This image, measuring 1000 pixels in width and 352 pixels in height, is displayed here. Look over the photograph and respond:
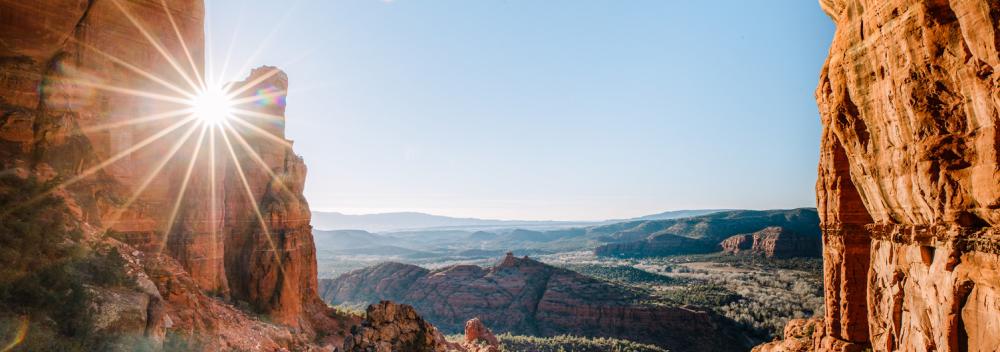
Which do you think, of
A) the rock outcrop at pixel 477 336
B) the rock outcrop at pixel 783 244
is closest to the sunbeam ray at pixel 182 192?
the rock outcrop at pixel 477 336

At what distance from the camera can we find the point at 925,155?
9.62 m

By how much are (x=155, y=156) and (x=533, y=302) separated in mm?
52656

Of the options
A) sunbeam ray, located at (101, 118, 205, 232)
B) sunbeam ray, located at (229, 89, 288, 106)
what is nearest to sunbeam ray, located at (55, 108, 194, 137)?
sunbeam ray, located at (101, 118, 205, 232)

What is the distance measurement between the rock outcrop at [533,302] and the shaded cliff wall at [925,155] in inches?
1558

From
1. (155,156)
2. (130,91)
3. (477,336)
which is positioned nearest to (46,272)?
(155,156)

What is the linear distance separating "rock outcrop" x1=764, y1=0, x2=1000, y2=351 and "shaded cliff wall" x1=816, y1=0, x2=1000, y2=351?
23 mm

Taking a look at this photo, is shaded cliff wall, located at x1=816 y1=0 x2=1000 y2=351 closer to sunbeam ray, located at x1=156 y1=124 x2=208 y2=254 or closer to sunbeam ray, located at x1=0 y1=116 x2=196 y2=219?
sunbeam ray, located at x1=0 y1=116 x2=196 y2=219

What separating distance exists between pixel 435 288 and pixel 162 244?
56131 mm

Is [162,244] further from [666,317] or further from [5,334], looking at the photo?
[666,317]

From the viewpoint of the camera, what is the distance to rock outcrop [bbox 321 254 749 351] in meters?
50.7

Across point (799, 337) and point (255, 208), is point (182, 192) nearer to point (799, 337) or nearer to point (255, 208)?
point (255, 208)

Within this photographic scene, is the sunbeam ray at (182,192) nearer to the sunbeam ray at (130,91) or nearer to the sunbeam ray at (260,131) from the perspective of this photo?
the sunbeam ray at (130,91)

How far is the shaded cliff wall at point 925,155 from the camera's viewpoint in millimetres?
8266

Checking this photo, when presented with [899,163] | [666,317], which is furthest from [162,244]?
[666,317]
